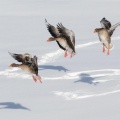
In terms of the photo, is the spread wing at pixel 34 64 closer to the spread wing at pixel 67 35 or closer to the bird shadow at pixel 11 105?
the spread wing at pixel 67 35

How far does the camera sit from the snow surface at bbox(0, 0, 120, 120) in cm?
974

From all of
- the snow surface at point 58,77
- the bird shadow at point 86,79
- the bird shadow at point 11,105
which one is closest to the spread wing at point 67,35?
the snow surface at point 58,77

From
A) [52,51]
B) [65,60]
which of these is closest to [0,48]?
[52,51]

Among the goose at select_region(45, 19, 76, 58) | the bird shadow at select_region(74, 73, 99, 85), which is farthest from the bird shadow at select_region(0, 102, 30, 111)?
the bird shadow at select_region(74, 73, 99, 85)

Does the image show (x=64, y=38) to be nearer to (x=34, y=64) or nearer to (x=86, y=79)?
(x=34, y=64)

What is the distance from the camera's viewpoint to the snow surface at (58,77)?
32.0ft

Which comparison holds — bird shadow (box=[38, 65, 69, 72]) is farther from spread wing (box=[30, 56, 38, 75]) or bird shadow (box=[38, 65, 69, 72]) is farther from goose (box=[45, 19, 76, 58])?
spread wing (box=[30, 56, 38, 75])

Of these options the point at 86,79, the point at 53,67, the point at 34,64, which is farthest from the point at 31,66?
the point at 53,67

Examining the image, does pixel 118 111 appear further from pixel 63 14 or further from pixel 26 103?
pixel 63 14

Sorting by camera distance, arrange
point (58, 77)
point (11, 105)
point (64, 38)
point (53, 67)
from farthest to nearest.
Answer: point (53, 67) → point (58, 77) → point (11, 105) → point (64, 38)

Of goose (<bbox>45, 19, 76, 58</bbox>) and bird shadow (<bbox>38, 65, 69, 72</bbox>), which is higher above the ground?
goose (<bbox>45, 19, 76, 58</bbox>)

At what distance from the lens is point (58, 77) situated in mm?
12398

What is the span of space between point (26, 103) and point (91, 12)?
1411 cm

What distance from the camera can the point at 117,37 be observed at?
1788cm
